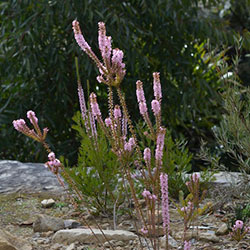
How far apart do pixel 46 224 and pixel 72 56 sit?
2.77 meters

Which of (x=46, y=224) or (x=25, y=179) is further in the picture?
(x=25, y=179)

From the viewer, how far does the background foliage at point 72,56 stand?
15.9ft

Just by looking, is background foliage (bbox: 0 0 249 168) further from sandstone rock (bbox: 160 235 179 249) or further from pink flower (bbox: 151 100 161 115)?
pink flower (bbox: 151 100 161 115)

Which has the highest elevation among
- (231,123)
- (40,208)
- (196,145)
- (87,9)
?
(87,9)

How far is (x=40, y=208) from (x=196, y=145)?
343 cm

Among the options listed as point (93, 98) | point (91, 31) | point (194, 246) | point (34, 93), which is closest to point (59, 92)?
point (34, 93)

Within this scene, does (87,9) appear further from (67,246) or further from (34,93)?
(67,246)

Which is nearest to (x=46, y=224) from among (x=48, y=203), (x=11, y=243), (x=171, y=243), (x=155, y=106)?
(x=11, y=243)

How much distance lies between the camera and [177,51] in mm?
5234

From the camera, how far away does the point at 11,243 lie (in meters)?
2.46

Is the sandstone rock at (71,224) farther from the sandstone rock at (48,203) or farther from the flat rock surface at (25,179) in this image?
the flat rock surface at (25,179)

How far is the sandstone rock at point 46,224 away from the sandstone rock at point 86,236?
147mm

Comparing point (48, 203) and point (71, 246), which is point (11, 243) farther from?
point (48, 203)

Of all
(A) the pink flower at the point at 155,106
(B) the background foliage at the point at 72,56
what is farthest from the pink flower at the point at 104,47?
(B) the background foliage at the point at 72,56
